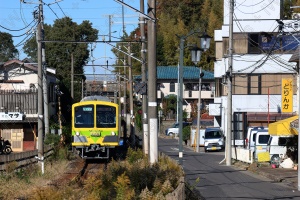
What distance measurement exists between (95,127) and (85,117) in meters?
0.72

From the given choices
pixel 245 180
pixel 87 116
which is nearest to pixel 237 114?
pixel 87 116

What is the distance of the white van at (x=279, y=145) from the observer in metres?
31.5

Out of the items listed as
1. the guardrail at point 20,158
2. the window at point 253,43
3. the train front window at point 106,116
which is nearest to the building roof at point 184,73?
the window at point 253,43

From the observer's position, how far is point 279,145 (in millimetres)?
32406

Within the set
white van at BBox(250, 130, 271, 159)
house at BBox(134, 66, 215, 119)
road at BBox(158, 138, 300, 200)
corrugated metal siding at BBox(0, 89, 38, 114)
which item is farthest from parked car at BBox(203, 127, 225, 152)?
house at BBox(134, 66, 215, 119)

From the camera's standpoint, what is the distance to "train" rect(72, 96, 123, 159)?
1231 inches

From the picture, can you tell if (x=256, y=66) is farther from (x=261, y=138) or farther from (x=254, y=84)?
(x=261, y=138)

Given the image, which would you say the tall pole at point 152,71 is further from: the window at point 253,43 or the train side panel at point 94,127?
the window at point 253,43

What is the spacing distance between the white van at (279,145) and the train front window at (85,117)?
9.33 meters

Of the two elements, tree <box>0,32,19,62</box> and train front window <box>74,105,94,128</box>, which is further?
tree <box>0,32,19,62</box>

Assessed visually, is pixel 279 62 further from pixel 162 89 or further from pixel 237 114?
pixel 162 89

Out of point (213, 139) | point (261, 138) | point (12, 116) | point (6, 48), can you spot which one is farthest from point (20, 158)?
point (6, 48)

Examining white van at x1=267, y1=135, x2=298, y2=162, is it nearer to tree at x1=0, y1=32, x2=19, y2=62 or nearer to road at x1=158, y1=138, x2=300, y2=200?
road at x1=158, y1=138, x2=300, y2=200

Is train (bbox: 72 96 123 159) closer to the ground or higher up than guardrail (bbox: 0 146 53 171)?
higher up
